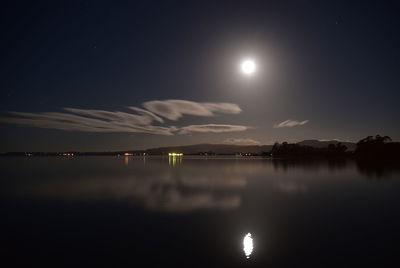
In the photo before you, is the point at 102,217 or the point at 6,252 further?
the point at 102,217

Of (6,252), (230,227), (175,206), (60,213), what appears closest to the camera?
(6,252)

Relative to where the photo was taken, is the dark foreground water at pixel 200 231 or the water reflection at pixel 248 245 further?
the water reflection at pixel 248 245

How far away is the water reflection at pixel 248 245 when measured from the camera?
15.5m

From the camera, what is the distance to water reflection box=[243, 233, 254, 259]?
611 inches

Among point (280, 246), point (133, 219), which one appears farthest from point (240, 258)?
point (133, 219)

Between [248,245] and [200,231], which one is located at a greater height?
[200,231]

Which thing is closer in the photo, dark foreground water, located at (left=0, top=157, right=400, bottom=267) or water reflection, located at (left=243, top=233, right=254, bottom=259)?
dark foreground water, located at (left=0, top=157, right=400, bottom=267)

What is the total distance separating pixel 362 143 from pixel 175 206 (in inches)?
6924

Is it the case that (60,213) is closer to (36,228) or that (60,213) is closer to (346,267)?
(36,228)

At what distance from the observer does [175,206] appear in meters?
28.5

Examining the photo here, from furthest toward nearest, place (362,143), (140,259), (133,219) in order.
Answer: (362,143) → (133,219) → (140,259)

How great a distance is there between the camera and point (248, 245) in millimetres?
16734

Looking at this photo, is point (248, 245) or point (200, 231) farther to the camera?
point (200, 231)

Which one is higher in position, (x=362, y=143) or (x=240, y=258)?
(x=362, y=143)
